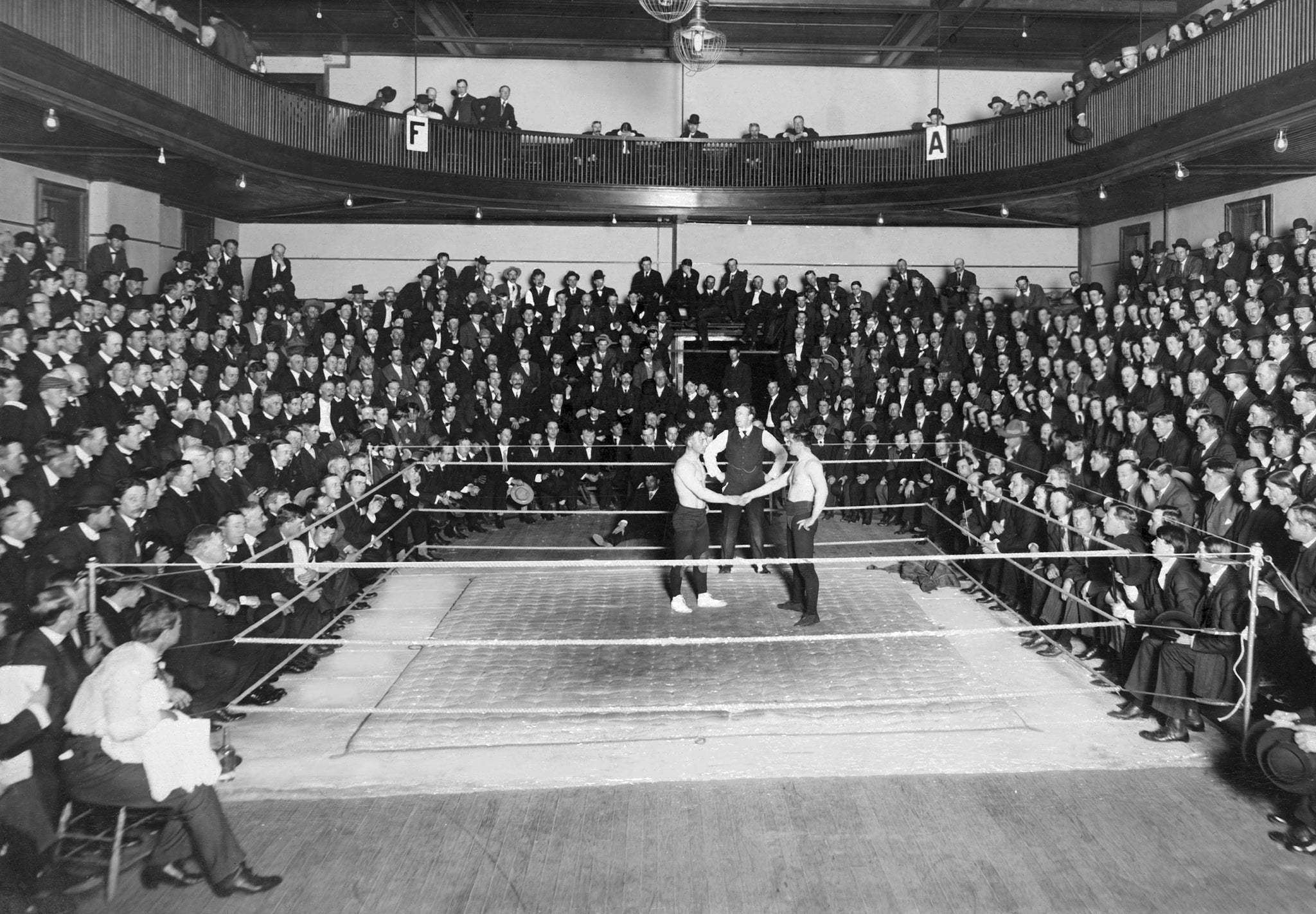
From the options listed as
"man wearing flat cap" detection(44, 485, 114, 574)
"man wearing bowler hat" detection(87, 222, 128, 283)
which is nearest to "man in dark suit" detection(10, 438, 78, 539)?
"man wearing flat cap" detection(44, 485, 114, 574)

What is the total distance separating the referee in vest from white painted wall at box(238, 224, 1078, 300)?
10765mm

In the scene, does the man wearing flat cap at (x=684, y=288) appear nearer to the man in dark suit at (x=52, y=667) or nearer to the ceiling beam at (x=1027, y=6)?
the ceiling beam at (x=1027, y=6)

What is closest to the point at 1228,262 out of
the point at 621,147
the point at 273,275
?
the point at 621,147

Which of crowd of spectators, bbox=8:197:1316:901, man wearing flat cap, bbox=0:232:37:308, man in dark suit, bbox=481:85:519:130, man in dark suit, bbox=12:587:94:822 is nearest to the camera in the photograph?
man in dark suit, bbox=12:587:94:822

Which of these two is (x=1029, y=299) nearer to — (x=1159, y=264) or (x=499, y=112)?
(x=1159, y=264)

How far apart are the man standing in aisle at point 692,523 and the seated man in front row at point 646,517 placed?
293cm

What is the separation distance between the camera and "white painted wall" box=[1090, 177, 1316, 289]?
544 inches

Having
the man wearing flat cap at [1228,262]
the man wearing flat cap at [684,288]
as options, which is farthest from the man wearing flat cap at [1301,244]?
the man wearing flat cap at [684,288]

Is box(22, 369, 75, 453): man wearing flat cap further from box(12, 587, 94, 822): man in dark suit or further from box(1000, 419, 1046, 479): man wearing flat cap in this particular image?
box(1000, 419, 1046, 479): man wearing flat cap

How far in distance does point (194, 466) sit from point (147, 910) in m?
4.53

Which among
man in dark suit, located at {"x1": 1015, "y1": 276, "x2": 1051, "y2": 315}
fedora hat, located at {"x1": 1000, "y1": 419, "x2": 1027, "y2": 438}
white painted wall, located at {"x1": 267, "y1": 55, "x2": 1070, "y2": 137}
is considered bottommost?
fedora hat, located at {"x1": 1000, "y1": 419, "x2": 1027, "y2": 438}

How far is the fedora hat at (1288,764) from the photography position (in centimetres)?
478

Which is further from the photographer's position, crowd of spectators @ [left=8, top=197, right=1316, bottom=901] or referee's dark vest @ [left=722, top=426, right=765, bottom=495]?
referee's dark vest @ [left=722, top=426, right=765, bottom=495]

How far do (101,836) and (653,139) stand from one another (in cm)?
1544
